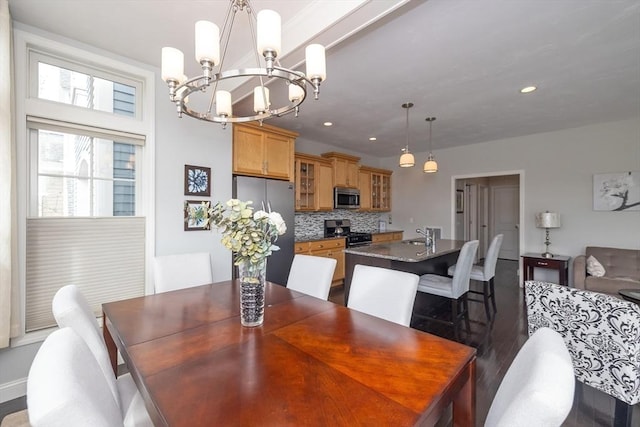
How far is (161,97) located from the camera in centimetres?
270

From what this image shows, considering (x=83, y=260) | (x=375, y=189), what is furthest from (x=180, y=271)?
(x=375, y=189)

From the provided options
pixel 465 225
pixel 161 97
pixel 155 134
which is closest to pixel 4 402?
pixel 155 134

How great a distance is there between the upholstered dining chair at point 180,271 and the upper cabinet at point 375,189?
12.7 feet

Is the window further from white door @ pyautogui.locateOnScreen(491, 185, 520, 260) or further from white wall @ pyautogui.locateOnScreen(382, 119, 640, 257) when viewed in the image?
white door @ pyautogui.locateOnScreen(491, 185, 520, 260)

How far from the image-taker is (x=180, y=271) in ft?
Answer: 7.29

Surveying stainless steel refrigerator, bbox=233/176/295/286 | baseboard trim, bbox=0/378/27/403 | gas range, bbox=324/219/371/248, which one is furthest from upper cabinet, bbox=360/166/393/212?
baseboard trim, bbox=0/378/27/403

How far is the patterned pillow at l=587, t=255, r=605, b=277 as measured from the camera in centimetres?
357

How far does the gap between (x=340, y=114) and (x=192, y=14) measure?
216 centimetres

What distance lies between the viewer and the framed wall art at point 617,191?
3.90 m

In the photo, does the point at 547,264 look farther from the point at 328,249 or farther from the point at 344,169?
the point at 344,169

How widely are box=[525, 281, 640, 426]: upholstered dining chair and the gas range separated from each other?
127 inches

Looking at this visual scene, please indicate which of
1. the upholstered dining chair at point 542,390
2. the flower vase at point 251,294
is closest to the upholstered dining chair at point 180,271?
the flower vase at point 251,294

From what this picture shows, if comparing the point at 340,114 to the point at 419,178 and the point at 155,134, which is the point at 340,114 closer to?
the point at 155,134

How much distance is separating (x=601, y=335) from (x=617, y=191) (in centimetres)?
381
